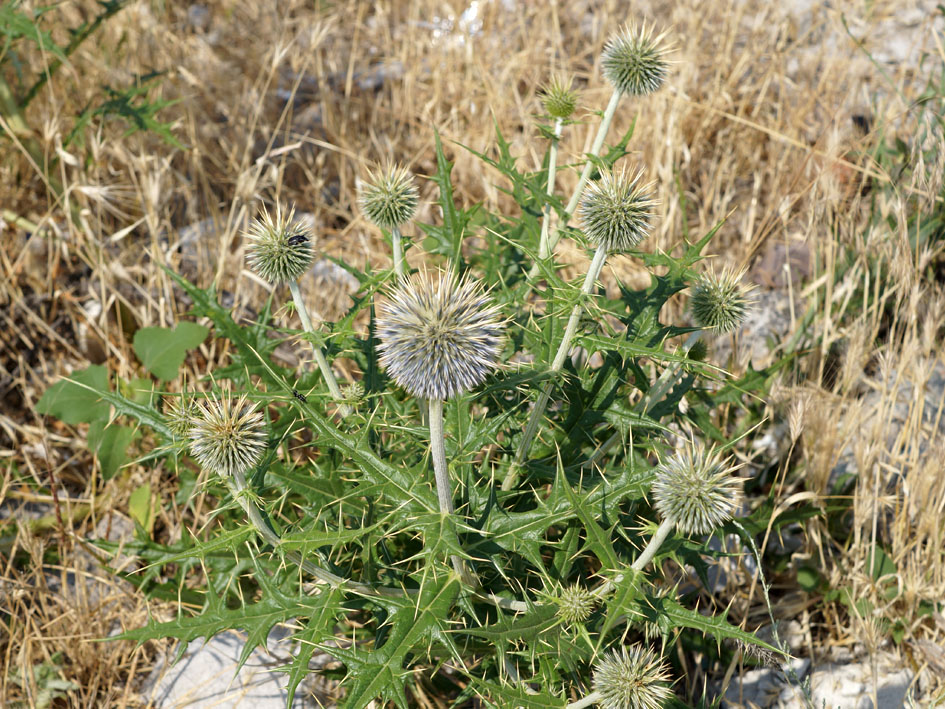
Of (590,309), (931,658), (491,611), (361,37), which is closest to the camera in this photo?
(590,309)

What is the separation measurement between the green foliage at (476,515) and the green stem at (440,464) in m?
0.05

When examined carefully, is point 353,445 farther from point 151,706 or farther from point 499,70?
point 499,70

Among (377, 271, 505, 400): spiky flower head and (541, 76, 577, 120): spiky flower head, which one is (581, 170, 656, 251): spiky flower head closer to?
(377, 271, 505, 400): spiky flower head

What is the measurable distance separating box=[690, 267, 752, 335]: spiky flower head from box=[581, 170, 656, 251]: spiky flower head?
1.29 ft

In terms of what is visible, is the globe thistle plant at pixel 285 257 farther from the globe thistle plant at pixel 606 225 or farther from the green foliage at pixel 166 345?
the green foliage at pixel 166 345

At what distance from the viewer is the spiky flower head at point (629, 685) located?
2197 mm

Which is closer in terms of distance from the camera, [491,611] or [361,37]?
[491,611]

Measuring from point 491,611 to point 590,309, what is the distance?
3.62 ft

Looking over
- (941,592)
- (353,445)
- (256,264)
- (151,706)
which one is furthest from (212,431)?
(941,592)

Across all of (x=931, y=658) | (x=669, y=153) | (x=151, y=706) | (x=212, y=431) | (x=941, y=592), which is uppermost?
(x=669, y=153)

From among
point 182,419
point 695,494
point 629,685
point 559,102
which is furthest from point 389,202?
point 629,685

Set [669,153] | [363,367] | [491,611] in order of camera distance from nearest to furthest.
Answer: [491,611], [363,367], [669,153]

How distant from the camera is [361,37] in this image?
683 cm

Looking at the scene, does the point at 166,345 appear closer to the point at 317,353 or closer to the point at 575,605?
the point at 317,353
